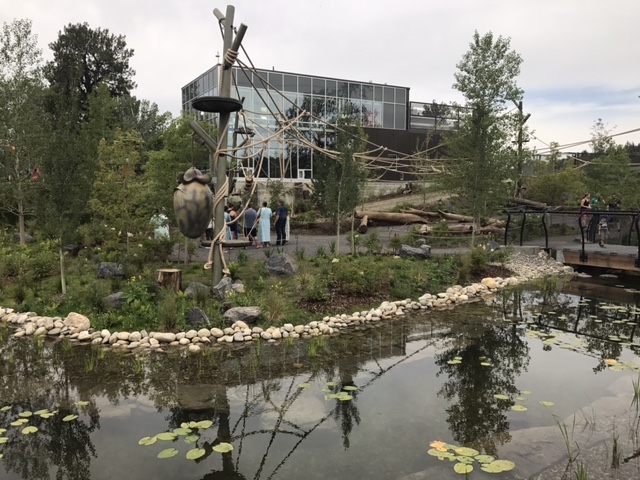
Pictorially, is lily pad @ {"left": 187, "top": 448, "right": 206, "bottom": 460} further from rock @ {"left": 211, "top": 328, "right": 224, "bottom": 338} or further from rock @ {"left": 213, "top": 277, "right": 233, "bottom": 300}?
rock @ {"left": 213, "top": 277, "right": 233, "bottom": 300}

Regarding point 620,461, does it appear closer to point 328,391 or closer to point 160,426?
point 328,391

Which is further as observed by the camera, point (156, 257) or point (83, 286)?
point (156, 257)

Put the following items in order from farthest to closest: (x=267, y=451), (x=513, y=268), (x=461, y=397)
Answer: (x=513, y=268) < (x=461, y=397) < (x=267, y=451)

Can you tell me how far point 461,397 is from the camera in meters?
5.04

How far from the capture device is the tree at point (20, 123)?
13.6 metres

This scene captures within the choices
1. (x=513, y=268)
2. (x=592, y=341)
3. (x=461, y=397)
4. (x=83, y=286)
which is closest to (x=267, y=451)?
(x=461, y=397)

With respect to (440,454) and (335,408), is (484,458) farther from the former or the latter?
(335,408)

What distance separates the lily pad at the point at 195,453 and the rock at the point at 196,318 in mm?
3488

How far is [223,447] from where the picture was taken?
155 inches

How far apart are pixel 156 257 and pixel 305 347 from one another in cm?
613

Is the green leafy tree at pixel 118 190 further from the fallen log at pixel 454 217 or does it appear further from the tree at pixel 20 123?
the fallen log at pixel 454 217

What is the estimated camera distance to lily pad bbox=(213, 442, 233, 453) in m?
3.88

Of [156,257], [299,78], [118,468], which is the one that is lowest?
[118,468]

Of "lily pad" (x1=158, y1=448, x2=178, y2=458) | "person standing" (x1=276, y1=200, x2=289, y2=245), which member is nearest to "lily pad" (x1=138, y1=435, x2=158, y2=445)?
"lily pad" (x1=158, y1=448, x2=178, y2=458)
